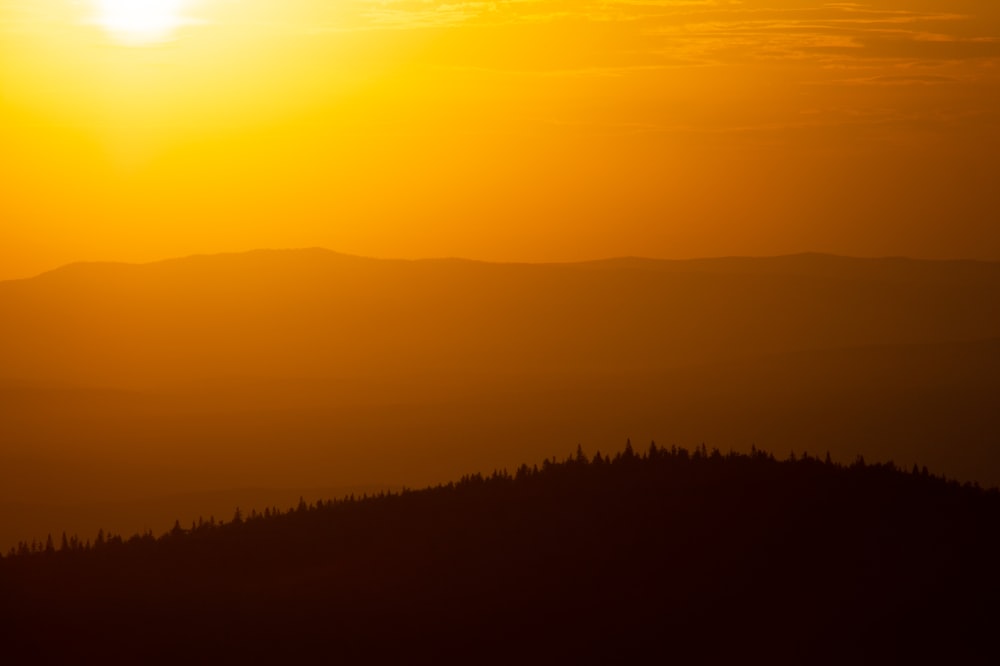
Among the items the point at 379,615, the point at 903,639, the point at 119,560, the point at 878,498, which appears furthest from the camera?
the point at 119,560

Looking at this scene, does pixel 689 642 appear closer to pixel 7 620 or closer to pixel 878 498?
pixel 878 498

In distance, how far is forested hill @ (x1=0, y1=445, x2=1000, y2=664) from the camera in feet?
228

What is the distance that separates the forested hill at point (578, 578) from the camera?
69625 mm

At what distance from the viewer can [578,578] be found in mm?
75562

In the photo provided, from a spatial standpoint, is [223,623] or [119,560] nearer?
[223,623]

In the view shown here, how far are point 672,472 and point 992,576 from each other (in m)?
17.3

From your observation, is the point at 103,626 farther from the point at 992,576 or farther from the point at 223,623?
the point at 992,576

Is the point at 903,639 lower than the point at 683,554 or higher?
lower

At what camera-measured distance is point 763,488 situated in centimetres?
8056

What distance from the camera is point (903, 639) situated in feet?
224

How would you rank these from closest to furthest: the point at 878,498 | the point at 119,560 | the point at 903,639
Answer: the point at 903,639
the point at 878,498
the point at 119,560

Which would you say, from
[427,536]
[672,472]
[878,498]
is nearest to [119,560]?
[427,536]

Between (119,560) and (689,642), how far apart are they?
102 feet

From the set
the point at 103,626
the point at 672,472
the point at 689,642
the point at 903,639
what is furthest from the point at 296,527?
the point at 903,639
